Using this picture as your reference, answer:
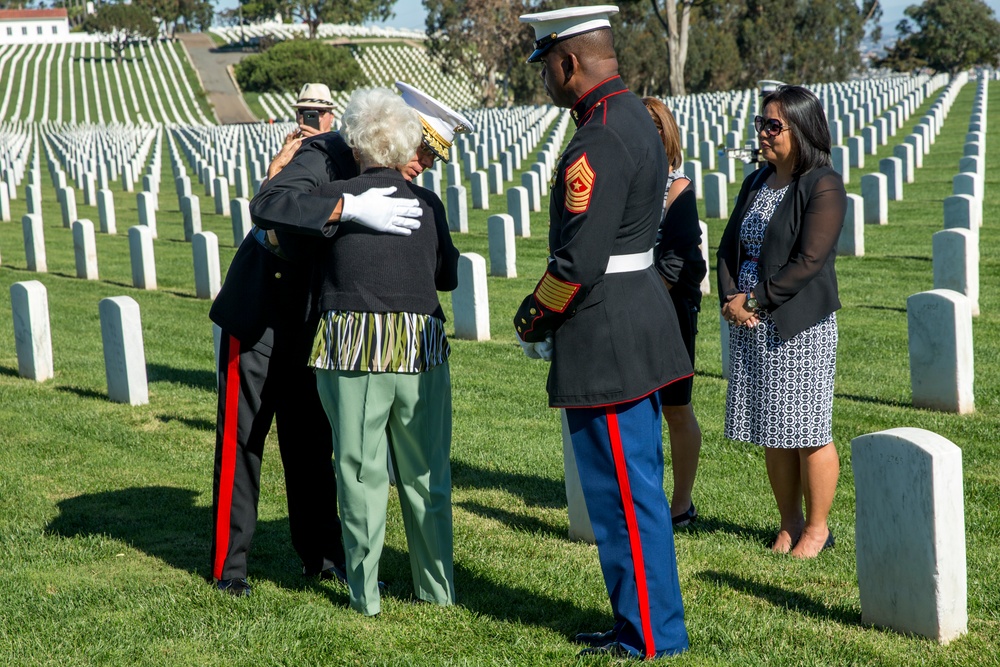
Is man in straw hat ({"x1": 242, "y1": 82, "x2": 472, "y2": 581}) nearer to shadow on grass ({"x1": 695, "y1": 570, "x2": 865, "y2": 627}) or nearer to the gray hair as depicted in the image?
the gray hair

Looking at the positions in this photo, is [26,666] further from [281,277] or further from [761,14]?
[761,14]

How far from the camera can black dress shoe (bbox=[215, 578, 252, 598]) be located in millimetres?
4512

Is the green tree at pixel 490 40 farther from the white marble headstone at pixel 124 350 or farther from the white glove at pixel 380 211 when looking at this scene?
the white glove at pixel 380 211

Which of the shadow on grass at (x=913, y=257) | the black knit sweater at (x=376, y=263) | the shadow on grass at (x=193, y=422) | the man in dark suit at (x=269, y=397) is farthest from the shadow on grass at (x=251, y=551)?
the shadow on grass at (x=913, y=257)

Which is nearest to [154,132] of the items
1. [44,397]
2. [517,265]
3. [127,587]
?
Answer: [517,265]

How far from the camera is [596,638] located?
3842 millimetres

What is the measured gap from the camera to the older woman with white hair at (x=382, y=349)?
3.89 metres

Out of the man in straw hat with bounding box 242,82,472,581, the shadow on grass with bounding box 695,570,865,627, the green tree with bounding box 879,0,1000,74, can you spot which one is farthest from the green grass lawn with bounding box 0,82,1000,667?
the green tree with bounding box 879,0,1000,74

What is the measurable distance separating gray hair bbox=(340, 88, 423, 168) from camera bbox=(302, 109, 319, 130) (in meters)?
2.00

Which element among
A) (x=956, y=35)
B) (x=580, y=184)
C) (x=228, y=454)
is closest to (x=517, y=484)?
(x=228, y=454)

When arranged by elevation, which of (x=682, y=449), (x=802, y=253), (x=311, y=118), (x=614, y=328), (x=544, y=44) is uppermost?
(x=544, y=44)

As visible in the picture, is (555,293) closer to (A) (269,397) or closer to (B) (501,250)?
(A) (269,397)

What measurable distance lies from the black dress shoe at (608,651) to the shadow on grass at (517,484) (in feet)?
5.94

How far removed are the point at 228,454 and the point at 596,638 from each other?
168 cm
